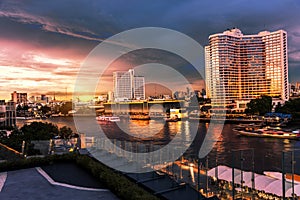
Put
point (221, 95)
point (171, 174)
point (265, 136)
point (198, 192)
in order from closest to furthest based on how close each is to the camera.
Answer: point (198, 192) → point (171, 174) → point (265, 136) → point (221, 95)

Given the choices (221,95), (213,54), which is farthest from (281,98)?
(213,54)

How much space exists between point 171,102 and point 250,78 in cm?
1164

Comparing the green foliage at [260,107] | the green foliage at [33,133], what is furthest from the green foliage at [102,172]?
the green foliage at [260,107]

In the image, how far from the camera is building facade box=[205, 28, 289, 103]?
126 ft

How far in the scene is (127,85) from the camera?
57.5 m

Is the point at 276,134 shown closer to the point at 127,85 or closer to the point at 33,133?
the point at 33,133

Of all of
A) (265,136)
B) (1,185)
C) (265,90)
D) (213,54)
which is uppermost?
(213,54)

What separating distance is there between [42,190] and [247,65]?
40699mm

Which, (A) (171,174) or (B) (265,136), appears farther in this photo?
(B) (265,136)

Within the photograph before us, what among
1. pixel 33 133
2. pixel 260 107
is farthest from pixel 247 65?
pixel 33 133

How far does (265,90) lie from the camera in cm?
3866

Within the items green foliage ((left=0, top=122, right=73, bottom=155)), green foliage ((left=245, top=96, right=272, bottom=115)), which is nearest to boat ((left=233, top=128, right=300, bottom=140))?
green foliage ((left=245, top=96, right=272, bottom=115))

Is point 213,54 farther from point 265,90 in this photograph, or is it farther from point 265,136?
point 265,136

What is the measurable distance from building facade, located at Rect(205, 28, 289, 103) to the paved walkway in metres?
37.2
